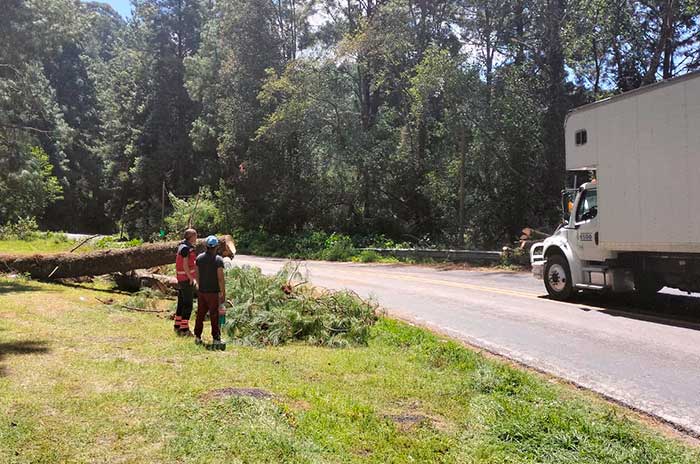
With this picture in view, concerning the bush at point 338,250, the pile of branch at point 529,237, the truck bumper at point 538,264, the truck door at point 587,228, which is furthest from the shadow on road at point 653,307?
the bush at point 338,250

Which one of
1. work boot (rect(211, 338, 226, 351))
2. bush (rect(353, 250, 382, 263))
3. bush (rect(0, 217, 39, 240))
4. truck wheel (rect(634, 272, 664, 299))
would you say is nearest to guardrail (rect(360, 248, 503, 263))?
bush (rect(353, 250, 382, 263))

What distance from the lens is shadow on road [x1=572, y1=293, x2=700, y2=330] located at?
10.0m

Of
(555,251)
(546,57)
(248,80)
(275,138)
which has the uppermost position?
(248,80)

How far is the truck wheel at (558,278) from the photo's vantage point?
12117 millimetres

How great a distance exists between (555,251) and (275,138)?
22.9m

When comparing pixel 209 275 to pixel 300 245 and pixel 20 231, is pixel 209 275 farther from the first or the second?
pixel 20 231

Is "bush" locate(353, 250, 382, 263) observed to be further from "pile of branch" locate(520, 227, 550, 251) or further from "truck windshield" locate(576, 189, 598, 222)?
"truck windshield" locate(576, 189, 598, 222)

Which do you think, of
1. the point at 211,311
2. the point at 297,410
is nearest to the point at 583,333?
the point at 297,410

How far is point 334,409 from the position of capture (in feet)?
16.9

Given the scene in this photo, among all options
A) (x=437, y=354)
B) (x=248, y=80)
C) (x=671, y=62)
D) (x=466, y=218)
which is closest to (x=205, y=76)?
(x=248, y=80)

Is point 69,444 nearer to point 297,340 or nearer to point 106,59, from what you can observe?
point 297,340

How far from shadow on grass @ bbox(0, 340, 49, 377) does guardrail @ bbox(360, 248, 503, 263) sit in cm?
1639

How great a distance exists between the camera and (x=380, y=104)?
35.6 meters

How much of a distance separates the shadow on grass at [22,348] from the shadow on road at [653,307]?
949 cm
